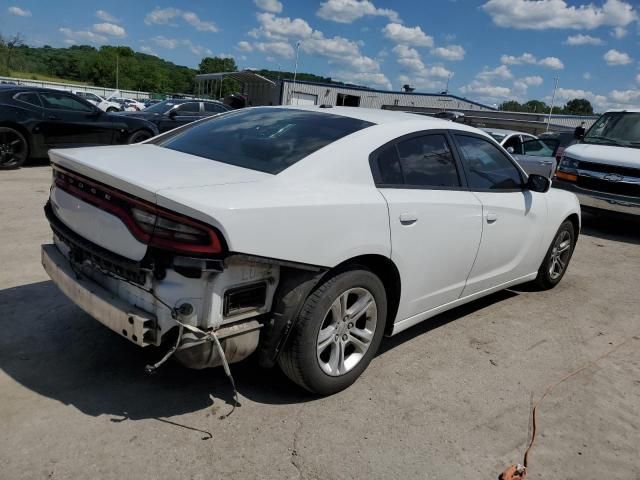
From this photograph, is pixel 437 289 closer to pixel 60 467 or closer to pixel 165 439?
pixel 165 439

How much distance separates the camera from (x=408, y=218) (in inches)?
122

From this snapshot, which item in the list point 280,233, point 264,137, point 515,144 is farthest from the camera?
point 515,144

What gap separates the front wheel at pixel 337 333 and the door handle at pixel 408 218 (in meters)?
0.37

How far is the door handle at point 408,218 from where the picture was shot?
3.05 meters

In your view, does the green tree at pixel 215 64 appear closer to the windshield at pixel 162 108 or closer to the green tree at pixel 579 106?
the green tree at pixel 579 106

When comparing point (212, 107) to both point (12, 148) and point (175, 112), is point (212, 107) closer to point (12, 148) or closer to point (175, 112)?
point (175, 112)

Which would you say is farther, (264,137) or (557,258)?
(557,258)

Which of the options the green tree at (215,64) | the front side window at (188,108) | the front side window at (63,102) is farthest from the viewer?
the green tree at (215,64)

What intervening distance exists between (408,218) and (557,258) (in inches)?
110

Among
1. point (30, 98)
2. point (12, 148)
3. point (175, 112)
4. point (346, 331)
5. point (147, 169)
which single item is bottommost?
point (12, 148)

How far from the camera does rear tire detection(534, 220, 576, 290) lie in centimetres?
501

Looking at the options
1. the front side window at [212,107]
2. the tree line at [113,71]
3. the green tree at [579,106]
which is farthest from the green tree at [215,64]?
the front side window at [212,107]

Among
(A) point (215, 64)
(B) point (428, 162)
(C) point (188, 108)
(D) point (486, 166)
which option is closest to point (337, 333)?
(B) point (428, 162)

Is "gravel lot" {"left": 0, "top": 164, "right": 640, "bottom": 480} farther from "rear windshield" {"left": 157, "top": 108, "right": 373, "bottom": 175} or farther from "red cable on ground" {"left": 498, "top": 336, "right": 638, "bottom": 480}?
"rear windshield" {"left": 157, "top": 108, "right": 373, "bottom": 175}
